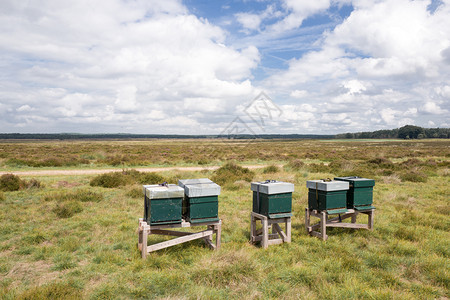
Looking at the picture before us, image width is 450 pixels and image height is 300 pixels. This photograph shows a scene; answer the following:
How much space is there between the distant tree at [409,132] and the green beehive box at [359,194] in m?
177

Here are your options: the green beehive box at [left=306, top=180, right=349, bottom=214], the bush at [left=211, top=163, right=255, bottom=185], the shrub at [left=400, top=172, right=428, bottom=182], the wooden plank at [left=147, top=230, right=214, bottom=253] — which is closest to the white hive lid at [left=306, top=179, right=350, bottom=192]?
the green beehive box at [left=306, top=180, right=349, bottom=214]

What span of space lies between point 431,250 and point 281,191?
4138mm

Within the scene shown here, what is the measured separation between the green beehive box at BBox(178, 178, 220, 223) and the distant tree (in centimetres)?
18061

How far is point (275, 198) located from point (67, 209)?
811 cm

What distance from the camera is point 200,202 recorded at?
6.52 meters

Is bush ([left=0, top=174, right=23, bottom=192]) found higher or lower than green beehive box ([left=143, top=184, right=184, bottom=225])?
lower

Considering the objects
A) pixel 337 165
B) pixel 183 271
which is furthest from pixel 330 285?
pixel 337 165

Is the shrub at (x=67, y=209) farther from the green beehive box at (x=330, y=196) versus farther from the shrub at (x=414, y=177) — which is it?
the shrub at (x=414, y=177)

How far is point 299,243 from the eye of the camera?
294 inches

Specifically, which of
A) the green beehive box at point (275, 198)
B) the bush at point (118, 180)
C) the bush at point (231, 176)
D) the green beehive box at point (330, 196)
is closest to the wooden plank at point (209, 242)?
the green beehive box at point (275, 198)

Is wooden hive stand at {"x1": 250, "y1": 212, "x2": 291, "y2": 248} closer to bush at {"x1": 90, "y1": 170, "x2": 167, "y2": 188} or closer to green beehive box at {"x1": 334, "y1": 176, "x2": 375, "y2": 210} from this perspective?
green beehive box at {"x1": 334, "y1": 176, "x2": 375, "y2": 210}

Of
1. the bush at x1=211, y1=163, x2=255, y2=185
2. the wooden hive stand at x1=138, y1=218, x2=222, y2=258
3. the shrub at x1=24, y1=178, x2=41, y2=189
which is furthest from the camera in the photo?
the bush at x1=211, y1=163, x2=255, y2=185

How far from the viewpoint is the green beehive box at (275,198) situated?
22.4 ft

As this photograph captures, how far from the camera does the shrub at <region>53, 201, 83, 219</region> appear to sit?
10.1 meters
